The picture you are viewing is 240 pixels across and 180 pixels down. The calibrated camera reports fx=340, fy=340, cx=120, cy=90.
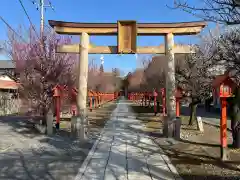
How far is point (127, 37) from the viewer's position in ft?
→ 47.2

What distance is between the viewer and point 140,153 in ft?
33.4

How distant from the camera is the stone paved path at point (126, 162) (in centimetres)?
751

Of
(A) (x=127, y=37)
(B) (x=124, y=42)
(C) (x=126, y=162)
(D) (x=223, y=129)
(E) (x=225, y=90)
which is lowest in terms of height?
(C) (x=126, y=162)

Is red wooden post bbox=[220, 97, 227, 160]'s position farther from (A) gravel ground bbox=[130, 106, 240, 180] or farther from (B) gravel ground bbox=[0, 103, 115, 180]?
(B) gravel ground bbox=[0, 103, 115, 180]

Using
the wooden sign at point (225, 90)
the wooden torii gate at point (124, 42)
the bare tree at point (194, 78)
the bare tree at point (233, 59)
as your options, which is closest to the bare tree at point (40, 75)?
the wooden torii gate at point (124, 42)

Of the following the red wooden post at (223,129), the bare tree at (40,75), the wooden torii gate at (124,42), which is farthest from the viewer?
the bare tree at (40,75)

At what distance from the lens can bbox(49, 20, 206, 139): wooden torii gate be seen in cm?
1417

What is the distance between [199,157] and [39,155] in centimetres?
458

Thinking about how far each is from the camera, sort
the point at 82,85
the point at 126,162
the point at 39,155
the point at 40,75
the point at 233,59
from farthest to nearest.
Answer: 1. the point at 40,75
2. the point at 82,85
3. the point at 39,155
4. the point at 126,162
5. the point at 233,59

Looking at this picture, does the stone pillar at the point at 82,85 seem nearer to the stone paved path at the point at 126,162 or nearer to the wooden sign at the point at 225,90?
the stone paved path at the point at 126,162

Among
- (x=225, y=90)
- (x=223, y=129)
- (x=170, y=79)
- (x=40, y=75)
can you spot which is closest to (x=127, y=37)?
(x=170, y=79)

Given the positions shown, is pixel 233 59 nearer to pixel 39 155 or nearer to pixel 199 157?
pixel 199 157

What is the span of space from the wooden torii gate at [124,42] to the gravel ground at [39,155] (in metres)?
2.14

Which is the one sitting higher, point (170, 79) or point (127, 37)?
point (127, 37)
